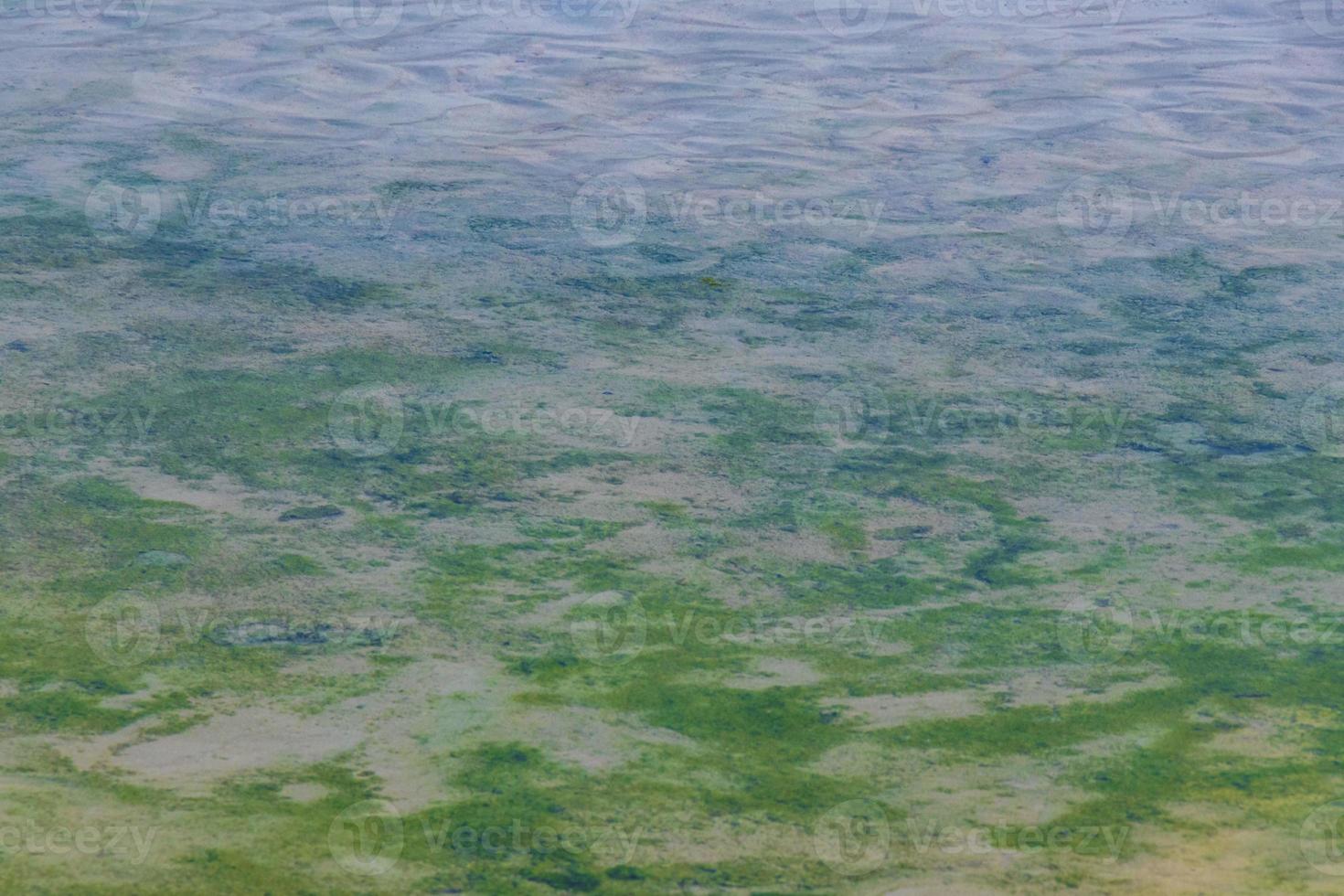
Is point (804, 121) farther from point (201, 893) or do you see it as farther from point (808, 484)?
point (201, 893)

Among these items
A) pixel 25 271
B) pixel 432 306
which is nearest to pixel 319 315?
pixel 432 306
